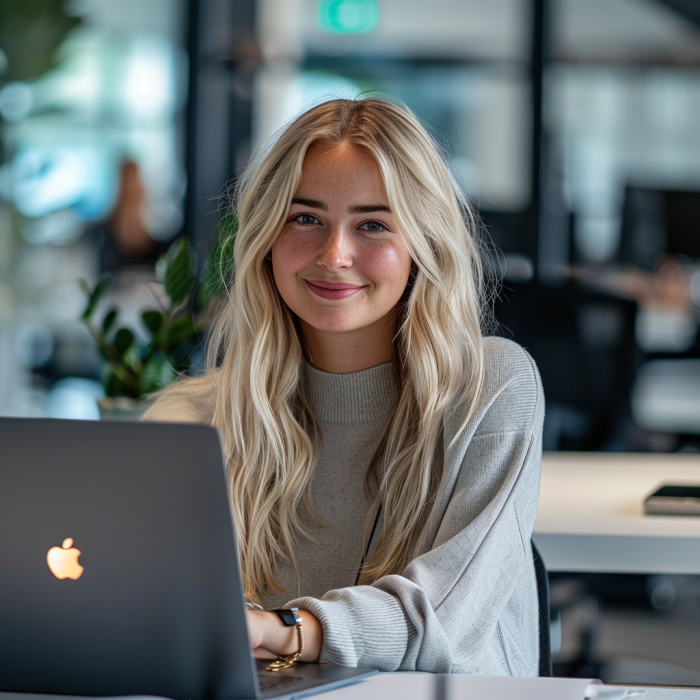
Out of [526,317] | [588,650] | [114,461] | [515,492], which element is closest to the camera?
[114,461]

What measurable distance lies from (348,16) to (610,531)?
470 cm

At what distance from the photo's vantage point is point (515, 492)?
1.36m

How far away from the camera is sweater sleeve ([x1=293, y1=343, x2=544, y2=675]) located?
46.1 inches

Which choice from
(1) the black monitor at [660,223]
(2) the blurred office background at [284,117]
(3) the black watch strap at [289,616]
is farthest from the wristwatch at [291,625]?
(2) the blurred office background at [284,117]

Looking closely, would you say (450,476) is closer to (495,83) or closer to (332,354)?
(332,354)

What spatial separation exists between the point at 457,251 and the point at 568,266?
14.0ft

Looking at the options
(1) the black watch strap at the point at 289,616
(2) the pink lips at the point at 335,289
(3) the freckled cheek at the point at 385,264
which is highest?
(3) the freckled cheek at the point at 385,264

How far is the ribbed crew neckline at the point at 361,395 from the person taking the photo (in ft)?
5.26

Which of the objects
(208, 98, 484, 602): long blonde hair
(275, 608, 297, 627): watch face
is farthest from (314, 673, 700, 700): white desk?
(208, 98, 484, 602): long blonde hair

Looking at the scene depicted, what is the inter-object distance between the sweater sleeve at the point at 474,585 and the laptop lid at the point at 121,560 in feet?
0.78

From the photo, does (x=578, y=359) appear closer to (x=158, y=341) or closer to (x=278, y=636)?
(x=158, y=341)

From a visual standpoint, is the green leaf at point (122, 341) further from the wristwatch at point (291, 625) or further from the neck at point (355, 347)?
the wristwatch at point (291, 625)

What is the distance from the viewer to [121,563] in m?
0.93

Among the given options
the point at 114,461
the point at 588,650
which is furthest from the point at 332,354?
the point at 588,650
